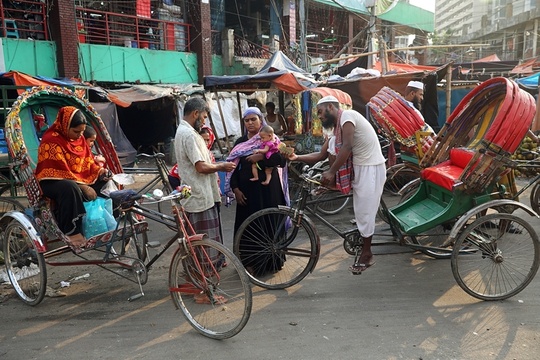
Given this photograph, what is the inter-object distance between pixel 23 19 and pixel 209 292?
12579mm

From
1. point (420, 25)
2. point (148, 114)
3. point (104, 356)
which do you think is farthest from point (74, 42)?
point (420, 25)

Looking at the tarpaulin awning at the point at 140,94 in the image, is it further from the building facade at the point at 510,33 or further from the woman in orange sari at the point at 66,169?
the building facade at the point at 510,33

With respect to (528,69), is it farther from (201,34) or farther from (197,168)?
(197,168)

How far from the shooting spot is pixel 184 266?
10.7 ft

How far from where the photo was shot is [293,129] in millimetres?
9445

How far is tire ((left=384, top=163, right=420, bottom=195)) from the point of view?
21.4ft

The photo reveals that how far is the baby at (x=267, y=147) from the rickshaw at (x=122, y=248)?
3.08ft

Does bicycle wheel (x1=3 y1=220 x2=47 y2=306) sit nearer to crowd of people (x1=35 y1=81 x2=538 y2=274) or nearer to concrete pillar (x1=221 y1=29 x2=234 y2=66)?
crowd of people (x1=35 y1=81 x2=538 y2=274)

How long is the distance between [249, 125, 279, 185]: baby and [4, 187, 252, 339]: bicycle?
0.94 meters

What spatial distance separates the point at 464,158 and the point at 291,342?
263 cm

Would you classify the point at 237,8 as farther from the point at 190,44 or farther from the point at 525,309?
the point at 525,309

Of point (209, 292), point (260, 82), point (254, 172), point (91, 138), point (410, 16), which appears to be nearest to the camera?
point (209, 292)

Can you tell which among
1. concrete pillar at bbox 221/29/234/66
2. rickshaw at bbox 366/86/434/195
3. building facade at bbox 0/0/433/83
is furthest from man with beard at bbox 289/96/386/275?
concrete pillar at bbox 221/29/234/66

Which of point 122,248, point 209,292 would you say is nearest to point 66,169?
point 122,248
